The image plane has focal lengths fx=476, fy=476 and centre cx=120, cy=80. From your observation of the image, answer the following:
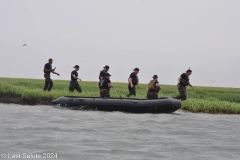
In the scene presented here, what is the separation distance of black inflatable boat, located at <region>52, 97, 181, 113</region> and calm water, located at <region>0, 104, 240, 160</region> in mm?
1516

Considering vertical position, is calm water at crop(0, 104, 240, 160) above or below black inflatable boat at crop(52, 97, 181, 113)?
below

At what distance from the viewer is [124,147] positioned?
1203cm

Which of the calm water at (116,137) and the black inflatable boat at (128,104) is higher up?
the black inflatable boat at (128,104)

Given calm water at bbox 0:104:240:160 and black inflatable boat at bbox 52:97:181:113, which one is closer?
calm water at bbox 0:104:240:160

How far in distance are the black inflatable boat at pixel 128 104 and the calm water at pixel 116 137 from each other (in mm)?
1516

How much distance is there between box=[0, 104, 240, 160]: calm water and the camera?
1127cm

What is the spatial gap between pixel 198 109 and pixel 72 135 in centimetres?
1136

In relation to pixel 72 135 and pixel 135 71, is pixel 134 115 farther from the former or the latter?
pixel 72 135

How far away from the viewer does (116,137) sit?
1358cm

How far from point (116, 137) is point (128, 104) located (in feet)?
26.4

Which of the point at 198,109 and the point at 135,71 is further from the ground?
the point at 135,71

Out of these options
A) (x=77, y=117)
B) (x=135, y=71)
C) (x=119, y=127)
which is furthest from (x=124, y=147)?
(x=135, y=71)

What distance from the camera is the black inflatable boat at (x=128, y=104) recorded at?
2136cm

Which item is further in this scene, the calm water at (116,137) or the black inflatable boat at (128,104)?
the black inflatable boat at (128,104)
